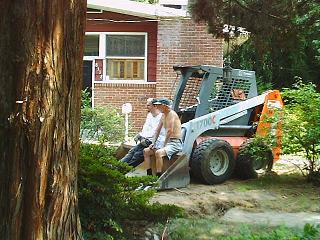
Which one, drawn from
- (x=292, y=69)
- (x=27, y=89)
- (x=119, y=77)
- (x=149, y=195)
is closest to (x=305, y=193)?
(x=149, y=195)

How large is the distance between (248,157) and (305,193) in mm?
1411

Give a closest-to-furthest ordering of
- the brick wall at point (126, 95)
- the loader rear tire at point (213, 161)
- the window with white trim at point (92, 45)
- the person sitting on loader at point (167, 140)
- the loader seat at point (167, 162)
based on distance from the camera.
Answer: the person sitting on loader at point (167, 140)
the loader seat at point (167, 162)
the loader rear tire at point (213, 161)
the brick wall at point (126, 95)
the window with white trim at point (92, 45)

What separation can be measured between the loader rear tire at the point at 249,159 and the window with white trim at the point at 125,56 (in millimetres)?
7347

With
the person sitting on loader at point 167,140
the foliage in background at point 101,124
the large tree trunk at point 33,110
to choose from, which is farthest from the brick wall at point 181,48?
the large tree trunk at point 33,110

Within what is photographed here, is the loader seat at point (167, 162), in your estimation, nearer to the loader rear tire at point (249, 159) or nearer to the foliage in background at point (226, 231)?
the loader rear tire at point (249, 159)

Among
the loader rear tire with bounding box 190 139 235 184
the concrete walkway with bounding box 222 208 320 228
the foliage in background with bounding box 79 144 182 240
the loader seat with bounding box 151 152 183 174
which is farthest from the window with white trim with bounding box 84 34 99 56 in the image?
the foliage in background with bounding box 79 144 182 240

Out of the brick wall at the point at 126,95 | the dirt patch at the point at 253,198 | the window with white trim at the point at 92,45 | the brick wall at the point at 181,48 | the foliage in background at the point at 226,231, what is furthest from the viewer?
the window with white trim at the point at 92,45

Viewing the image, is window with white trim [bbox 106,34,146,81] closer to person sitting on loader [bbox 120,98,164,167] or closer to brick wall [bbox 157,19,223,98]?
brick wall [bbox 157,19,223,98]

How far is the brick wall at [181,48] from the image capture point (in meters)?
17.7

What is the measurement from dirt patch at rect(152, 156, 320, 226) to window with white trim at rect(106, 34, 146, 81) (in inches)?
299

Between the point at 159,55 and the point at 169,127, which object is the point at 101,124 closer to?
the point at 159,55

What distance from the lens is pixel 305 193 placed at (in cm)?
1023

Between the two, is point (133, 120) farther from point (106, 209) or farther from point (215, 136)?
point (106, 209)

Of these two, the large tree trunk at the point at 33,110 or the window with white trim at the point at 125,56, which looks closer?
the large tree trunk at the point at 33,110
